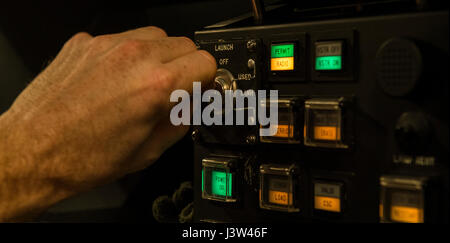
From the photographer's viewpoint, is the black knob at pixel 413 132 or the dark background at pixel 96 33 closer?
the black knob at pixel 413 132

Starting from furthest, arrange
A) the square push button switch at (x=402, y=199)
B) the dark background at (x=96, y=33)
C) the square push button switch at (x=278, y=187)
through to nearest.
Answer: the dark background at (x=96, y=33), the square push button switch at (x=278, y=187), the square push button switch at (x=402, y=199)

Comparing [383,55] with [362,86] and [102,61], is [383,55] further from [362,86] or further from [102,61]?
[102,61]

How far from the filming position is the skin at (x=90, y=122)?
57 cm

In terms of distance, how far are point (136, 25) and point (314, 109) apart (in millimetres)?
901

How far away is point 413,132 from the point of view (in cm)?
49

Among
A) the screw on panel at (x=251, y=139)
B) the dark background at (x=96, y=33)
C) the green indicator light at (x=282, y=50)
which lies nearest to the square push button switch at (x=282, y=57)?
the green indicator light at (x=282, y=50)

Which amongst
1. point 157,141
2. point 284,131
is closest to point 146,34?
point 157,141

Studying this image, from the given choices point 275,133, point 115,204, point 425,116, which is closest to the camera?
point 425,116

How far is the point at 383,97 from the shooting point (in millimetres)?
520

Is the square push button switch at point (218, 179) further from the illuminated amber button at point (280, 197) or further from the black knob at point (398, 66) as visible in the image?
the black knob at point (398, 66)

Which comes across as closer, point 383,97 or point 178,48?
point 383,97

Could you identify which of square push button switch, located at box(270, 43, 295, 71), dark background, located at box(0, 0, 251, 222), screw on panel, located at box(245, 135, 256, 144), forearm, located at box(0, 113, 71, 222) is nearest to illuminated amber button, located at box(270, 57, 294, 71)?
square push button switch, located at box(270, 43, 295, 71)

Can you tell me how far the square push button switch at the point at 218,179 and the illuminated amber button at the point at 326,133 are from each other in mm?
140
